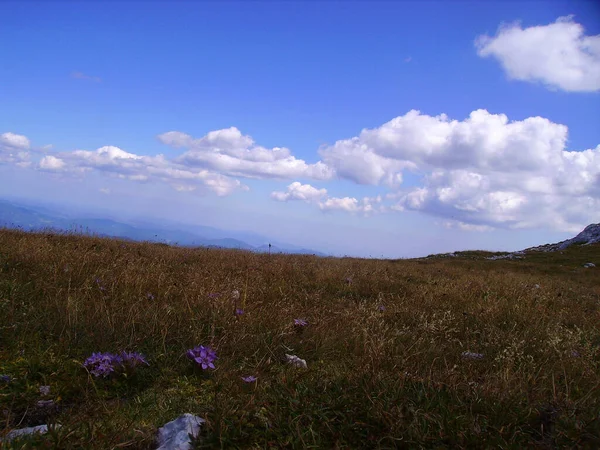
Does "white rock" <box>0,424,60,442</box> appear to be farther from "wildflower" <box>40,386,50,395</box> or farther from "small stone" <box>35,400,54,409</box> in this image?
"wildflower" <box>40,386,50,395</box>

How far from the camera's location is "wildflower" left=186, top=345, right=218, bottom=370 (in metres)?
3.09

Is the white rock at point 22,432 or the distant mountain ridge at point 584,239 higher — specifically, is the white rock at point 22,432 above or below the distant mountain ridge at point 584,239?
below

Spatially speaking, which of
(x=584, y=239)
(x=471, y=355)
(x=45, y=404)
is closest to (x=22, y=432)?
(x=45, y=404)

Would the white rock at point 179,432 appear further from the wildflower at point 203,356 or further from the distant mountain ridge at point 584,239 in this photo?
the distant mountain ridge at point 584,239

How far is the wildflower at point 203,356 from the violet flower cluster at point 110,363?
384mm

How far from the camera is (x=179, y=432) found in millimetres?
2176

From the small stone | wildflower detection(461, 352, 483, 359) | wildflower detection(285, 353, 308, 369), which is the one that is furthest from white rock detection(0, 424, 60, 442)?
wildflower detection(461, 352, 483, 359)

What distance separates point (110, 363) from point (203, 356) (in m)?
0.74

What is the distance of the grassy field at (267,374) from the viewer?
2.22m

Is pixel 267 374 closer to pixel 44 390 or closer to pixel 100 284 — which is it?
pixel 44 390

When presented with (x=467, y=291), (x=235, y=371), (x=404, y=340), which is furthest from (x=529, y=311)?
(x=235, y=371)

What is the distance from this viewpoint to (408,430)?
220 centimetres

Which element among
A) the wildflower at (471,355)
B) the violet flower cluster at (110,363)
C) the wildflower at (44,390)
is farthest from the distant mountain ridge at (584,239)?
the wildflower at (44,390)

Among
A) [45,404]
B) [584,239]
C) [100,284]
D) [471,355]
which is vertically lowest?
[45,404]
